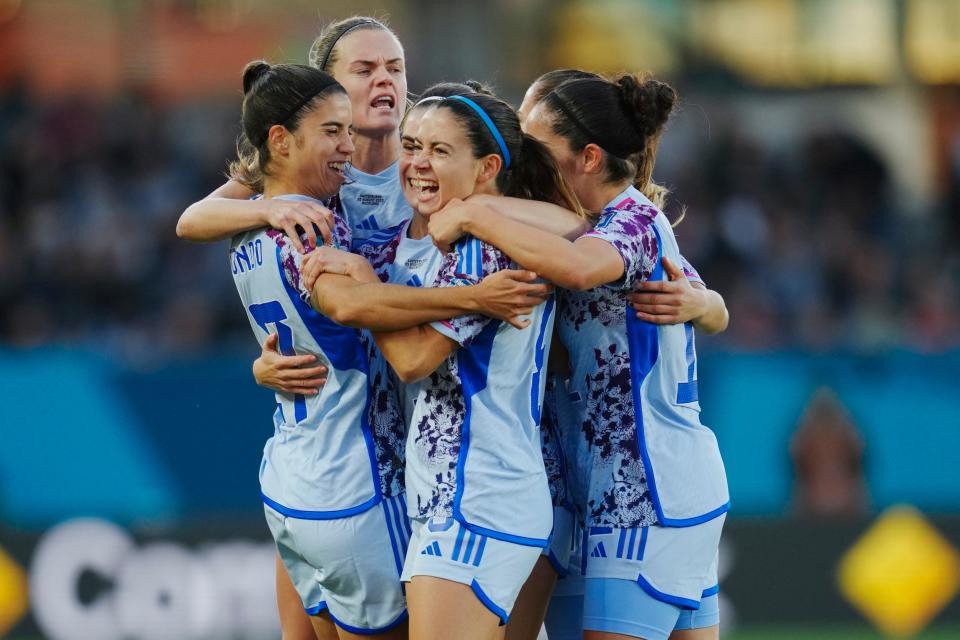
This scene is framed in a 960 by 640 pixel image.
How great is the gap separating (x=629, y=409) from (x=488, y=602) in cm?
67

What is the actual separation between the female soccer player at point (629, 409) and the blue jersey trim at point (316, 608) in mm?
731

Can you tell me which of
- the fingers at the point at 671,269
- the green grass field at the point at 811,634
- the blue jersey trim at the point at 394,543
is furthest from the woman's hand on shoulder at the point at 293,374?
the green grass field at the point at 811,634

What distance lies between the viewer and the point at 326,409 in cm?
389

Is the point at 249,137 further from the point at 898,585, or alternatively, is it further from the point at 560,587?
the point at 898,585

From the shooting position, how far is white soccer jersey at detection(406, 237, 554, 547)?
359cm

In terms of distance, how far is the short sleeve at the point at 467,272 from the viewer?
358 centimetres

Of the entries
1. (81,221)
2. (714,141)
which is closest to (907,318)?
(714,141)

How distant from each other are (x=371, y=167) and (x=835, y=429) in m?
4.67

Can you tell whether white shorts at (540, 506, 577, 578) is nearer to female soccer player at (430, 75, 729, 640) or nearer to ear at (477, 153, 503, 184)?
female soccer player at (430, 75, 729, 640)

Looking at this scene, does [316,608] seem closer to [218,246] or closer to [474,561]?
[474,561]

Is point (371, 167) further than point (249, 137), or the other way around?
point (371, 167)

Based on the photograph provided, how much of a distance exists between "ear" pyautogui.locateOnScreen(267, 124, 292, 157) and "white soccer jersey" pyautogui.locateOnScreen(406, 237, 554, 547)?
23.2 inches

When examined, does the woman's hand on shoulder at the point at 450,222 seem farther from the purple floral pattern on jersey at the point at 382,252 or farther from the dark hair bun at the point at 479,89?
the dark hair bun at the point at 479,89

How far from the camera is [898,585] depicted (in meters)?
8.13
